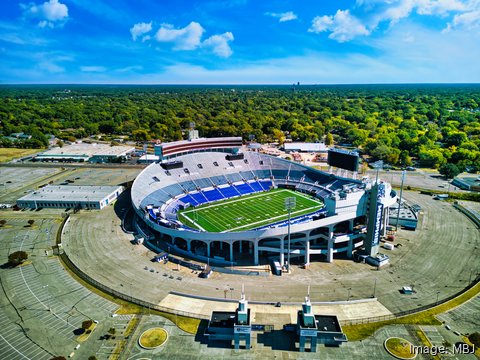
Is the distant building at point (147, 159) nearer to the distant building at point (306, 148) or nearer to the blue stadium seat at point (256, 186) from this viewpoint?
the blue stadium seat at point (256, 186)

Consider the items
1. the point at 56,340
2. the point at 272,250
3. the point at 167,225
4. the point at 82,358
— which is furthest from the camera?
the point at 167,225

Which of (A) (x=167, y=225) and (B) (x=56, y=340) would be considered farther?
(A) (x=167, y=225)

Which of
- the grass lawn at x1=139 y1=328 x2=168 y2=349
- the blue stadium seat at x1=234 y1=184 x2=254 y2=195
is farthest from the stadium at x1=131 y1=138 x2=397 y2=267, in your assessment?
the grass lawn at x1=139 y1=328 x2=168 y2=349

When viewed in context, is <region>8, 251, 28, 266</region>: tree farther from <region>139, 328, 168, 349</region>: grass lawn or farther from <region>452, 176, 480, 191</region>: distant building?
<region>452, 176, 480, 191</region>: distant building

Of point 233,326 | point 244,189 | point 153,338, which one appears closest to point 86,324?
point 153,338

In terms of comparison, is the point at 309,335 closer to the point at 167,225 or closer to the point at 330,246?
the point at 330,246

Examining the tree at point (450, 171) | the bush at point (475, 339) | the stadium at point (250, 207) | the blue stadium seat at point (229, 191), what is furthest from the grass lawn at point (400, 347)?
the tree at point (450, 171)

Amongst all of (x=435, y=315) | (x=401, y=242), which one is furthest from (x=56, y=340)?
(x=401, y=242)
